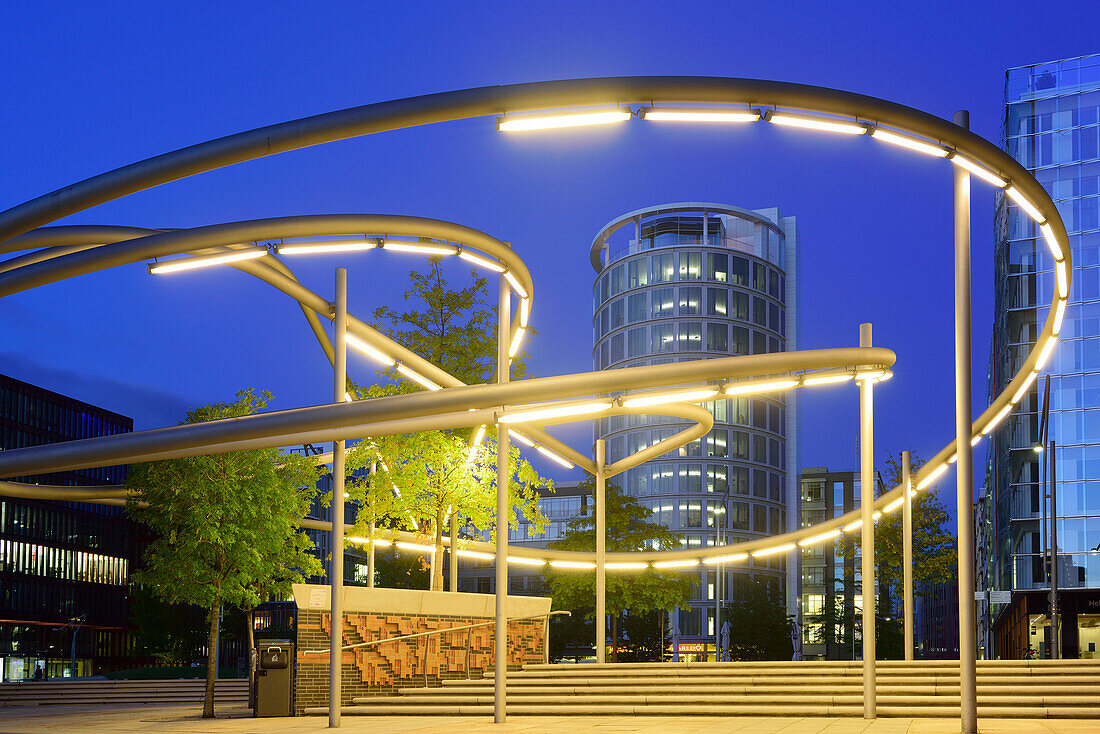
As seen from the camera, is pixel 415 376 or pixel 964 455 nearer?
pixel 964 455

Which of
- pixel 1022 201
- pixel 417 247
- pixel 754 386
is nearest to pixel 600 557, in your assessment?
pixel 754 386

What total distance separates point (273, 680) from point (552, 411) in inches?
307

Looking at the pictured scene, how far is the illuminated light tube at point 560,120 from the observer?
9.87 meters

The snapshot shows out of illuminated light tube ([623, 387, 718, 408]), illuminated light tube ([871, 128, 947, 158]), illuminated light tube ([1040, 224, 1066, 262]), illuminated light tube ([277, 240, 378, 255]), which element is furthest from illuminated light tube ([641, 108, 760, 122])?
illuminated light tube ([623, 387, 718, 408])

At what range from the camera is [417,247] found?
16359mm

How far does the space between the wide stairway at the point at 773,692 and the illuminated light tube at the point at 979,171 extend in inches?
315

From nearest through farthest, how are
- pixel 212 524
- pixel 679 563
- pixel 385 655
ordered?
pixel 385 655 < pixel 212 524 < pixel 679 563

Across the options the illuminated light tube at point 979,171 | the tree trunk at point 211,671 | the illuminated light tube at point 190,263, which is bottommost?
the tree trunk at point 211,671

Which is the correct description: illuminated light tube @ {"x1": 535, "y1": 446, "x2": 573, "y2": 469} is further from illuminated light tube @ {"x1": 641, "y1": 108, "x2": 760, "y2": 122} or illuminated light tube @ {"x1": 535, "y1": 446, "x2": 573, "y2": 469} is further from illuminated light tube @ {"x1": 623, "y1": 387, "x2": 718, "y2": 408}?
illuminated light tube @ {"x1": 641, "y1": 108, "x2": 760, "y2": 122}

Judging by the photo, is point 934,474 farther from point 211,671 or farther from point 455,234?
point 211,671

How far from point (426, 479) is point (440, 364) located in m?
5.52

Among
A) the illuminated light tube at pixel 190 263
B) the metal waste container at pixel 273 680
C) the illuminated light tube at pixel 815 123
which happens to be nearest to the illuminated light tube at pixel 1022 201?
the illuminated light tube at pixel 815 123

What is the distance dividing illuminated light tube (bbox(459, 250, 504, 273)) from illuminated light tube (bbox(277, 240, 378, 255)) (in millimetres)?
1616

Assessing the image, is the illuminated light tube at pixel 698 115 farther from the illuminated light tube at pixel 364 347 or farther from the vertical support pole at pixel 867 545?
the illuminated light tube at pixel 364 347
